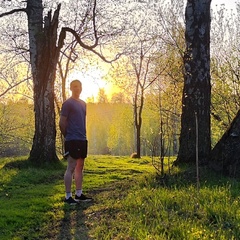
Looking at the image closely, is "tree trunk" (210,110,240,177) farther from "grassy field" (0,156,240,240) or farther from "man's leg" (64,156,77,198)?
"man's leg" (64,156,77,198)

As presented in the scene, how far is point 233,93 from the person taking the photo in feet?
59.6

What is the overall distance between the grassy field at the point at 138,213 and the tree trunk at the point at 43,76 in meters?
3.89

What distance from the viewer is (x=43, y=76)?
1130 cm

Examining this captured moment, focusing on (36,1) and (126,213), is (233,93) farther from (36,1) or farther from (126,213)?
(126,213)

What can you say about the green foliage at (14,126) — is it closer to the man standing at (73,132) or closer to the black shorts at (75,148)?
the man standing at (73,132)

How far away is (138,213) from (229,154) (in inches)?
113

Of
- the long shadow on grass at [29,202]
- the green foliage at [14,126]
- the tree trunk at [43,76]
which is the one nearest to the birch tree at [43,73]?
the tree trunk at [43,76]

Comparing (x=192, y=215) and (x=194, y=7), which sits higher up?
(x=194, y=7)

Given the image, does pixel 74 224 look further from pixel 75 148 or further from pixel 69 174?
pixel 75 148

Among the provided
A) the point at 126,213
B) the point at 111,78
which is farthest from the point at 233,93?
the point at 126,213

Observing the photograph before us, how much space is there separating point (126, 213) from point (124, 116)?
56427 millimetres

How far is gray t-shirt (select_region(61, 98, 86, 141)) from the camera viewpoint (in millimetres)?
5957

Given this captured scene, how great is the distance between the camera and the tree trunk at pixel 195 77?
8.46 meters

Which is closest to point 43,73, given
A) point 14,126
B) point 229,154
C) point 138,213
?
point 229,154
